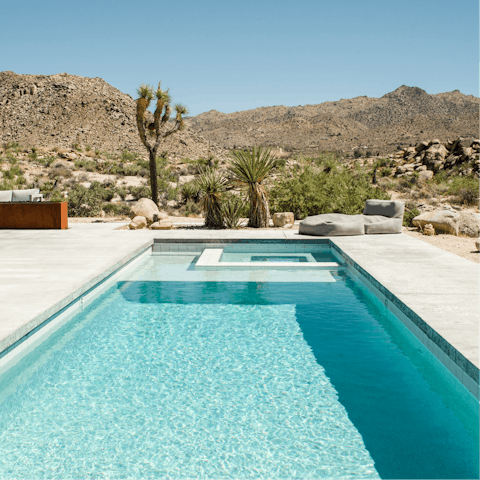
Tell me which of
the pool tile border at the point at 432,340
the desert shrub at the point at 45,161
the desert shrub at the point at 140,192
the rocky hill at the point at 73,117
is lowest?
the pool tile border at the point at 432,340

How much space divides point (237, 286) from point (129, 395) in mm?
3040

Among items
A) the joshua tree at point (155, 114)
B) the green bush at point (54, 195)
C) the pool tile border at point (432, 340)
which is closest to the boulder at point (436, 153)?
the joshua tree at point (155, 114)

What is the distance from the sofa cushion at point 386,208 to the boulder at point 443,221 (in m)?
1.18

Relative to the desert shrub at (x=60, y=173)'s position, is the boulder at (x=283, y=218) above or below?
below

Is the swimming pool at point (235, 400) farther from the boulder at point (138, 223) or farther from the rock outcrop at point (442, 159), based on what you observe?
the rock outcrop at point (442, 159)

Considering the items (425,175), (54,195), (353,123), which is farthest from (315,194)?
(353,123)

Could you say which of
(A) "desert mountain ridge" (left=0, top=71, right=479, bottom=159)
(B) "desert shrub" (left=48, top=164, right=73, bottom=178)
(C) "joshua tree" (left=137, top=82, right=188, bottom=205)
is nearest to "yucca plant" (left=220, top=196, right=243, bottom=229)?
(C) "joshua tree" (left=137, top=82, right=188, bottom=205)

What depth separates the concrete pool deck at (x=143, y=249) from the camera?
148 inches

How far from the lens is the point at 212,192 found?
34.3ft

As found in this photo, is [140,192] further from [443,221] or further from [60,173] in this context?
[443,221]

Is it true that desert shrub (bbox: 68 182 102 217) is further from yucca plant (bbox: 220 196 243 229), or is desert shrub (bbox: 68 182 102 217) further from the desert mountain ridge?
the desert mountain ridge

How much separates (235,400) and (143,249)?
5.07 metres

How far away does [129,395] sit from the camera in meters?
3.30

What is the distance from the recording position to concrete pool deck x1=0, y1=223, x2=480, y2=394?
3758 millimetres
